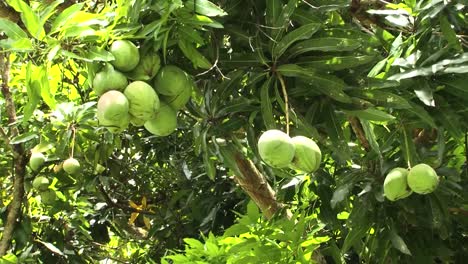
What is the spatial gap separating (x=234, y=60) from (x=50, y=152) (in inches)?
72.2

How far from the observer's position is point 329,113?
1769 mm

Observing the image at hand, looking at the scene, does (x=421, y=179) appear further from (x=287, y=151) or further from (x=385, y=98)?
(x=287, y=151)

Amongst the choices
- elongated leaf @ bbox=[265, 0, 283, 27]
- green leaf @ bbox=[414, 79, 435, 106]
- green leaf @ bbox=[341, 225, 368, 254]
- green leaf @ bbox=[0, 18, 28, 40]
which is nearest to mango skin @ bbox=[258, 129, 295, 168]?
elongated leaf @ bbox=[265, 0, 283, 27]

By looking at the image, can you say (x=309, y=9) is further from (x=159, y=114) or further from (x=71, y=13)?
(x=71, y=13)

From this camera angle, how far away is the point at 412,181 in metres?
1.89

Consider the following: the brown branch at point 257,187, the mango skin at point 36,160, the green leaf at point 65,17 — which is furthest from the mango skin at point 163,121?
the mango skin at point 36,160

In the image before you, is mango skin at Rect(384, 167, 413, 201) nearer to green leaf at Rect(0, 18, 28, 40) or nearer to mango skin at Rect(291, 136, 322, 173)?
mango skin at Rect(291, 136, 322, 173)

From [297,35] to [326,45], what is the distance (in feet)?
0.28

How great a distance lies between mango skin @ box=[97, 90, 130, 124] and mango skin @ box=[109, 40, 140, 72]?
0.08 metres

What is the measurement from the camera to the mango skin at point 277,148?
1443 millimetres

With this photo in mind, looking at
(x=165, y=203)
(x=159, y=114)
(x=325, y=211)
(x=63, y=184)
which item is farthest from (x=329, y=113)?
(x=165, y=203)

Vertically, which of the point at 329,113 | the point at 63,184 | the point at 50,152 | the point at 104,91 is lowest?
the point at 63,184

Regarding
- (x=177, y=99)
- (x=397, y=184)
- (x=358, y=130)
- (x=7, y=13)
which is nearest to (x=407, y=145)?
(x=397, y=184)

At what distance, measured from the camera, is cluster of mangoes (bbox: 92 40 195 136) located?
1.44 metres
